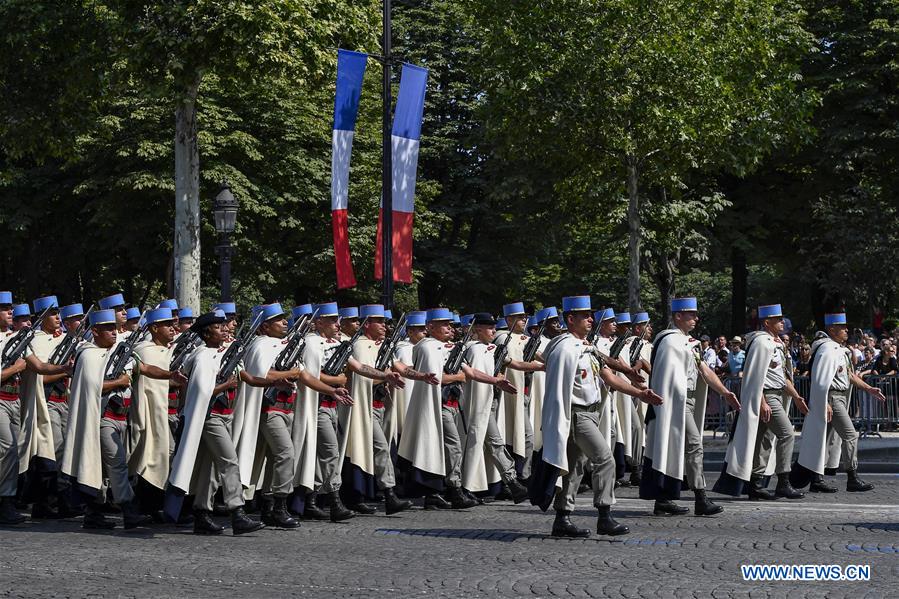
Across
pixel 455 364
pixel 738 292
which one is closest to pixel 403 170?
pixel 455 364

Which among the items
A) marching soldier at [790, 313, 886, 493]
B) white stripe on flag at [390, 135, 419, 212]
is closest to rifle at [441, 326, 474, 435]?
marching soldier at [790, 313, 886, 493]

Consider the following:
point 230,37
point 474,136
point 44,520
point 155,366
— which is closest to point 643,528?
point 155,366

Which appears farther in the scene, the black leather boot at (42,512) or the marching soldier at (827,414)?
the marching soldier at (827,414)

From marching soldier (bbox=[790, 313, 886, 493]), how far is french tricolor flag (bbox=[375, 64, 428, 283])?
7859mm

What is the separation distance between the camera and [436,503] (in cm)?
1423

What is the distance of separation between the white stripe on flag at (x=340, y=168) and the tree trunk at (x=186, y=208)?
5.93 metres

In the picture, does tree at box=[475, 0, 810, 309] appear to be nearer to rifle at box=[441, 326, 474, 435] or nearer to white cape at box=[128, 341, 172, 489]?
rifle at box=[441, 326, 474, 435]

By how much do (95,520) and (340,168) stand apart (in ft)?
32.5

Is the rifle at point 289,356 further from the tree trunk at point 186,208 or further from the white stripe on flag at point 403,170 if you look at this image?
the tree trunk at point 186,208

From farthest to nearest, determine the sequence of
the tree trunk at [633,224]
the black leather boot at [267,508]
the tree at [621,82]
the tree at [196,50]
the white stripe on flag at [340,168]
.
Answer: the tree trunk at [633,224]
the tree at [621,82]
the tree at [196,50]
the white stripe on flag at [340,168]
the black leather boot at [267,508]

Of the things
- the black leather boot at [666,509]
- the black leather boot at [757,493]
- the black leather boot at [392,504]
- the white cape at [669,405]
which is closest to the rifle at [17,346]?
the black leather boot at [392,504]

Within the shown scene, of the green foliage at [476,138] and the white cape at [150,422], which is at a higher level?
the green foliage at [476,138]

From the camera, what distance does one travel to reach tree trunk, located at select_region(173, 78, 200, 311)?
1049 inches

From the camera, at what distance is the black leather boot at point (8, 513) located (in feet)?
42.4
